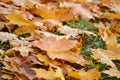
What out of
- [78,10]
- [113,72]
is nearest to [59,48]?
[113,72]

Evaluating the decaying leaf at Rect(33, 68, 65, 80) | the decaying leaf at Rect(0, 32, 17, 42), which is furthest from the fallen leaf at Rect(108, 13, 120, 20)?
the decaying leaf at Rect(33, 68, 65, 80)

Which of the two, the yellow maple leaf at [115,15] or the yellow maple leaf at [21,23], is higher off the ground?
the yellow maple leaf at [115,15]

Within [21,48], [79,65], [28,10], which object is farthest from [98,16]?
[21,48]

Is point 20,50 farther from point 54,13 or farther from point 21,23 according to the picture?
point 54,13

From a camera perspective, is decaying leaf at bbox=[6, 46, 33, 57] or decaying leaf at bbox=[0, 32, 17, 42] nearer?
decaying leaf at bbox=[6, 46, 33, 57]

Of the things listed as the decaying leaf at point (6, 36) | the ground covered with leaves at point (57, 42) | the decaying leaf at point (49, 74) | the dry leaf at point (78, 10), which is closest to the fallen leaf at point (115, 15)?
the ground covered with leaves at point (57, 42)

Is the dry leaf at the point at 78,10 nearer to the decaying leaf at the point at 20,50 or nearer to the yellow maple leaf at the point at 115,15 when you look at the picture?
the yellow maple leaf at the point at 115,15

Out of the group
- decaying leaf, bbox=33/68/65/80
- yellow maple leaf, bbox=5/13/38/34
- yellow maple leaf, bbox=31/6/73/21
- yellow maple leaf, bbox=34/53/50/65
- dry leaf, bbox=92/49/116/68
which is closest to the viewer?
decaying leaf, bbox=33/68/65/80

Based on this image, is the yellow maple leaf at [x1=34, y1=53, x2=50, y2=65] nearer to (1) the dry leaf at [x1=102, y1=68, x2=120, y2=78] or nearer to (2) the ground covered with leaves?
(2) the ground covered with leaves

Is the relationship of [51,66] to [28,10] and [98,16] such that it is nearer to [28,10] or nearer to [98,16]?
[28,10]
